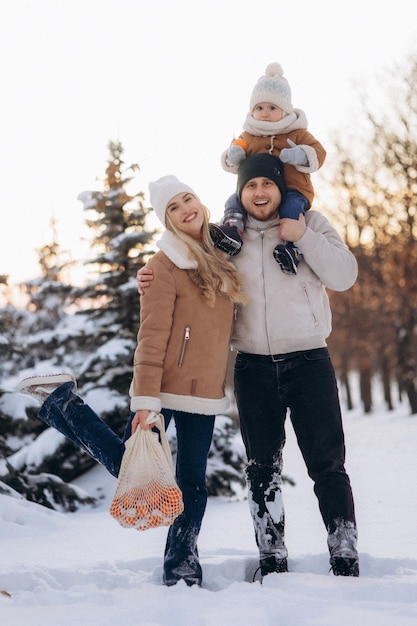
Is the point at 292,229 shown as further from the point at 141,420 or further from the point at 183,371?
the point at 141,420

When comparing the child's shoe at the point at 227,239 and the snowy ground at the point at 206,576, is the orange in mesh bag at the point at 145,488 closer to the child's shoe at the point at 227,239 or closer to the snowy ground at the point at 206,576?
the snowy ground at the point at 206,576

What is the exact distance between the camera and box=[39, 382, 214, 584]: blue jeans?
144 inches

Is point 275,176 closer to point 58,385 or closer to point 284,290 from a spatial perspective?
point 284,290

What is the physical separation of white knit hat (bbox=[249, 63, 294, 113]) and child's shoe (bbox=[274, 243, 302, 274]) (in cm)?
94

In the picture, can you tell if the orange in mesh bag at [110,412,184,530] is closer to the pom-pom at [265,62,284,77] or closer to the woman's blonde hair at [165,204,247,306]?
the woman's blonde hair at [165,204,247,306]

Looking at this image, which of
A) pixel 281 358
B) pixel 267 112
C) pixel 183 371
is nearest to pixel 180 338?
pixel 183 371

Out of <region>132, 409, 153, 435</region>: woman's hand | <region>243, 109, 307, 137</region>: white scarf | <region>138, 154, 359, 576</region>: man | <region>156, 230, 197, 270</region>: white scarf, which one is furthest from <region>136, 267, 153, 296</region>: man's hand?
<region>243, 109, 307, 137</region>: white scarf

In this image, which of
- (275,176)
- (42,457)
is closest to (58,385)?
(275,176)

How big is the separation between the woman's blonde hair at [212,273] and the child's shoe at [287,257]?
9.9 inches

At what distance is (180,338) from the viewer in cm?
366

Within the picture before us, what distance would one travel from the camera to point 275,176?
154 inches

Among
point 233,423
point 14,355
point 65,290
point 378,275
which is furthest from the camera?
point 378,275

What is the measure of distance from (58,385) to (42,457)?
444cm

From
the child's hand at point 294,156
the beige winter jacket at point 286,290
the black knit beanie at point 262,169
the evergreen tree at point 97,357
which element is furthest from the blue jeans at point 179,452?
the evergreen tree at point 97,357
